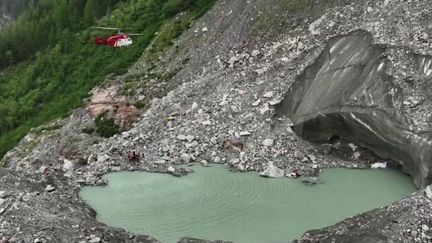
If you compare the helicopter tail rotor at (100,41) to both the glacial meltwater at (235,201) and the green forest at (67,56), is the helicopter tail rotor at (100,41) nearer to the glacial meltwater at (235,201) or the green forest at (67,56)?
the green forest at (67,56)

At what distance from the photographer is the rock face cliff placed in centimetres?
2344

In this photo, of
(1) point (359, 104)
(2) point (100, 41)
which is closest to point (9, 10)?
(2) point (100, 41)

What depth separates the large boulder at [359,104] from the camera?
24.3 metres

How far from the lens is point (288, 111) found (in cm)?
2994

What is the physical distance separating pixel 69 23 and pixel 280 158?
53814 millimetres

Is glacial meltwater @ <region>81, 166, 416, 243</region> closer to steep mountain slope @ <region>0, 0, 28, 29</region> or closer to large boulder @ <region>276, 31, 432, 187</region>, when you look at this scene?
large boulder @ <region>276, 31, 432, 187</region>

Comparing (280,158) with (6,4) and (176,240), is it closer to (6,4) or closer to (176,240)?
(176,240)

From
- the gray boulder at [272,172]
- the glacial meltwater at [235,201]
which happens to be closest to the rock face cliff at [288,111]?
the gray boulder at [272,172]

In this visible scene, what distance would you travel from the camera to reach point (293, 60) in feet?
105

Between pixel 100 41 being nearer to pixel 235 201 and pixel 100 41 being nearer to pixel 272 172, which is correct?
pixel 272 172

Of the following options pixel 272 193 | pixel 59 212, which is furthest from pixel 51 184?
pixel 272 193

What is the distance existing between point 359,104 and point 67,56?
39444mm

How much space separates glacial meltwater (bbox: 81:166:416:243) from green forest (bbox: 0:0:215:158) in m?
17.0

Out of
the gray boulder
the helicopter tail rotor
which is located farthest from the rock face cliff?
the helicopter tail rotor
